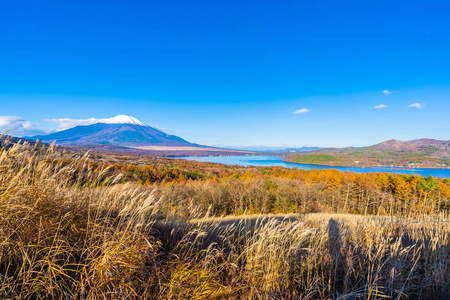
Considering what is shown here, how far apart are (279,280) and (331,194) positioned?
41.3m

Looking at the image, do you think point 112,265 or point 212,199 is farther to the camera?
point 212,199

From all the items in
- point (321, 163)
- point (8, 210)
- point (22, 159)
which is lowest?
point (321, 163)

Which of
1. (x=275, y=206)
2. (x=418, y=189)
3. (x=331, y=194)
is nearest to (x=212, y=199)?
(x=275, y=206)

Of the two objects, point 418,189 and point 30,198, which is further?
point 418,189

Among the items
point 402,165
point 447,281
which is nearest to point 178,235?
point 447,281

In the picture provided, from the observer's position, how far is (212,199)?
24.5 meters

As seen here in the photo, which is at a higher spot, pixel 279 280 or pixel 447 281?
pixel 279 280

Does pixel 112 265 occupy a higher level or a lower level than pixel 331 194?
higher

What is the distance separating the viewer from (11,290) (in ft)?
5.79

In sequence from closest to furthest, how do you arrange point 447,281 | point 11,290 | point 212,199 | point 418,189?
1. point 11,290
2. point 447,281
3. point 212,199
4. point 418,189

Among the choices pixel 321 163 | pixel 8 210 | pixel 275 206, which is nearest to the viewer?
pixel 8 210

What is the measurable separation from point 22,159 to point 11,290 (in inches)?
104

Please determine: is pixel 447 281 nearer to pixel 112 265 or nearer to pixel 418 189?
pixel 112 265

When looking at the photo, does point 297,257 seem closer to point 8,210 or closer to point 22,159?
point 8,210
